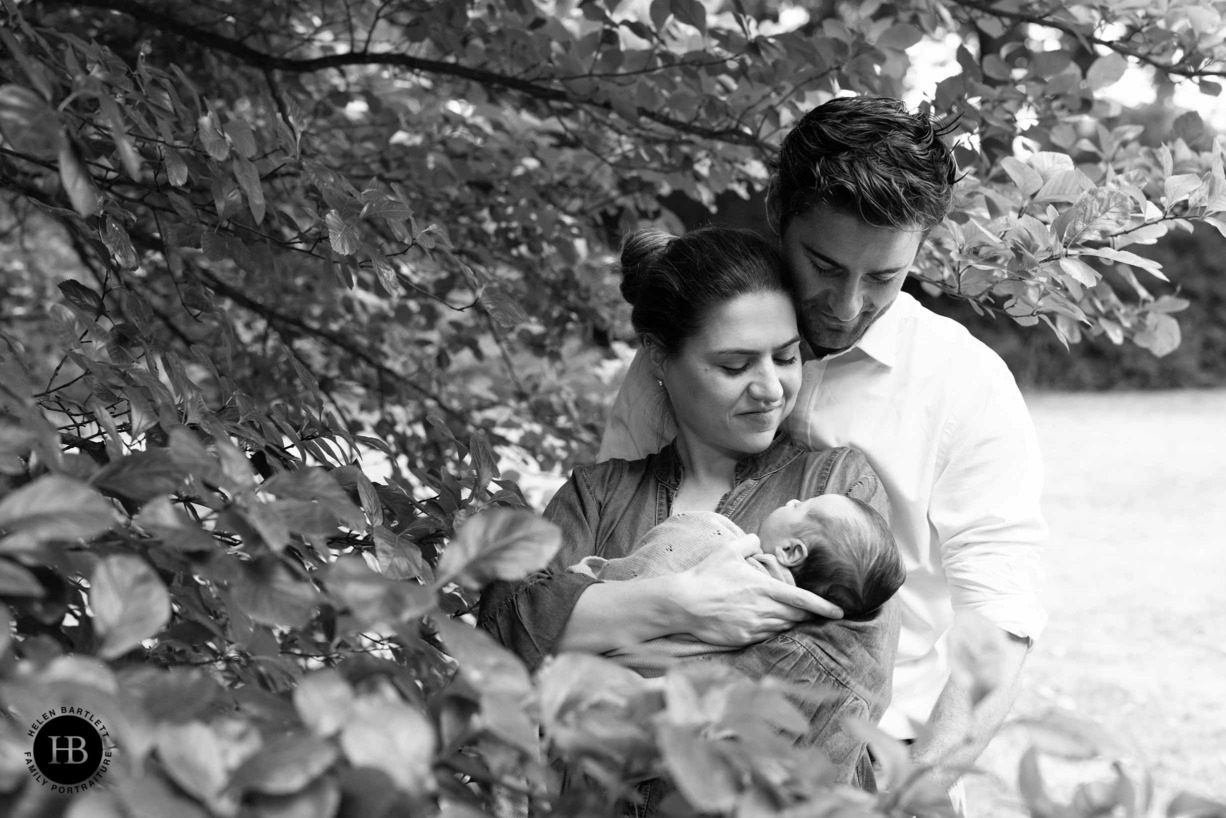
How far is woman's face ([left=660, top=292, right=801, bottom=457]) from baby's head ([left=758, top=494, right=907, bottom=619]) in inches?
8.3

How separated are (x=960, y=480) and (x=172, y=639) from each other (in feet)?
4.39

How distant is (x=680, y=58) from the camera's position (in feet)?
9.75

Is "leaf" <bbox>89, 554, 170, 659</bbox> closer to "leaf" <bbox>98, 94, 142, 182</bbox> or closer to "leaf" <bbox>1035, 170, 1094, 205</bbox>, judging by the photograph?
"leaf" <bbox>98, 94, 142, 182</bbox>

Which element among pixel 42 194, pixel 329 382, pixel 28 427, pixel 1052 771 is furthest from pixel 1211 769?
pixel 28 427

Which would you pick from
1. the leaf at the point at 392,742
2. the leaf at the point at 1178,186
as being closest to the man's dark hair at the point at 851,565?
the leaf at the point at 1178,186

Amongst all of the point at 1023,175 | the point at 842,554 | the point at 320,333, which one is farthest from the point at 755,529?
the point at 320,333

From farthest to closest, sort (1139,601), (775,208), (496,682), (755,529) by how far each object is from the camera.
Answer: (1139,601)
(775,208)
(755,529)
(496,682)

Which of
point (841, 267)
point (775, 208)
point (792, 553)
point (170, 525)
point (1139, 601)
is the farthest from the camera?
point (1139, 601)

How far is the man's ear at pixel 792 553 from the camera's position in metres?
1.79

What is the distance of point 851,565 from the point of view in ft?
5.77

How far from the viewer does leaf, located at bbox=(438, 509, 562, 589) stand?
979mm

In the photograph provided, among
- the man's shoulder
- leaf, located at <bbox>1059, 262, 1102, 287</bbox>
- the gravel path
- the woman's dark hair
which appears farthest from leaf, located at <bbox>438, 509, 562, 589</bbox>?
the gravel path

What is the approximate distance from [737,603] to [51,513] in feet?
3.36

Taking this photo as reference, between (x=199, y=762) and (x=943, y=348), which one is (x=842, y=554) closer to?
(x=943, y=348)
